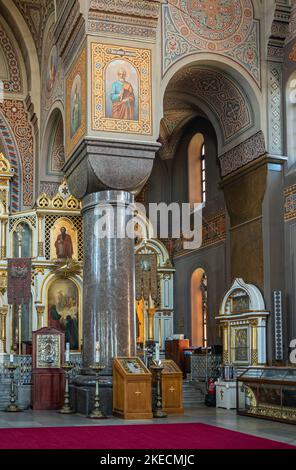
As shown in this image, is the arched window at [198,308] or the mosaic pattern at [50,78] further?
the arched window at [198,308]

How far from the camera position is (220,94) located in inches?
739

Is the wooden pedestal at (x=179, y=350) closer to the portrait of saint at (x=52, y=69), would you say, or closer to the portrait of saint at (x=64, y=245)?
the portrait of saint at (x=64, y=245)

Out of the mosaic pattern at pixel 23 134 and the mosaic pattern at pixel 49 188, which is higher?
the mosaic pattern at pixel 23 134

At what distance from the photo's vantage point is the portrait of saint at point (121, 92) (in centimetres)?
1572

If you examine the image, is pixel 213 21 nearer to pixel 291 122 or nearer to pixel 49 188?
pixel 291 122

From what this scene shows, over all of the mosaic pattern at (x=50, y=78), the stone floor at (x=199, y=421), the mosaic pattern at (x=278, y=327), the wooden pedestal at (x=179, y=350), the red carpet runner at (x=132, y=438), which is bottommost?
the stone floor at (x=199, y=421)

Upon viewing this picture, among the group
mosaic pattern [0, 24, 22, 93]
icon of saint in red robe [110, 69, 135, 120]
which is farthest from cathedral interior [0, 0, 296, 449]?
mosaic pattern [0, 24, 22, 93]

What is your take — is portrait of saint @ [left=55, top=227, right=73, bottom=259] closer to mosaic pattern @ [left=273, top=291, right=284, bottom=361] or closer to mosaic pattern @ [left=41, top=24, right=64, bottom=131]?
mosaic pattern @ [left=41, top=24, right=64, bottom=131]

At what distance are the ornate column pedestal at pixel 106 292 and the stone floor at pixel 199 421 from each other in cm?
89

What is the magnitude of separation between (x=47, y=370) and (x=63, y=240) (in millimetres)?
5937

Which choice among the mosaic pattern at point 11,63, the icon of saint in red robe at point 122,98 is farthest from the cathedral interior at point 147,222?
the mosaic pattern at point 11,63

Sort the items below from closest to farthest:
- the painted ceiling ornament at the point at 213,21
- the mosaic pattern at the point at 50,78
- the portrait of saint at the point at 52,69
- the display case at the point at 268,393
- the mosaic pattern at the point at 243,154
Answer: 1. the display case at the point at 268,393
2. the painted ceiling ornament at the point at 213,21
3. the mosaic pattern at the point at 243,154
4. the mosaic pattern at the point at 50,78
5. the portrait of saint at the point at 52,69

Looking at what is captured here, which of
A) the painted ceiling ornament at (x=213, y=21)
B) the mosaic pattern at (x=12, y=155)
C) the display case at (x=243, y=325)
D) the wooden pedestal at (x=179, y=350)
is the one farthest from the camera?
the mosaic pattern at (x=12, y=155)

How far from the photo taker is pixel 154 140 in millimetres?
15906
